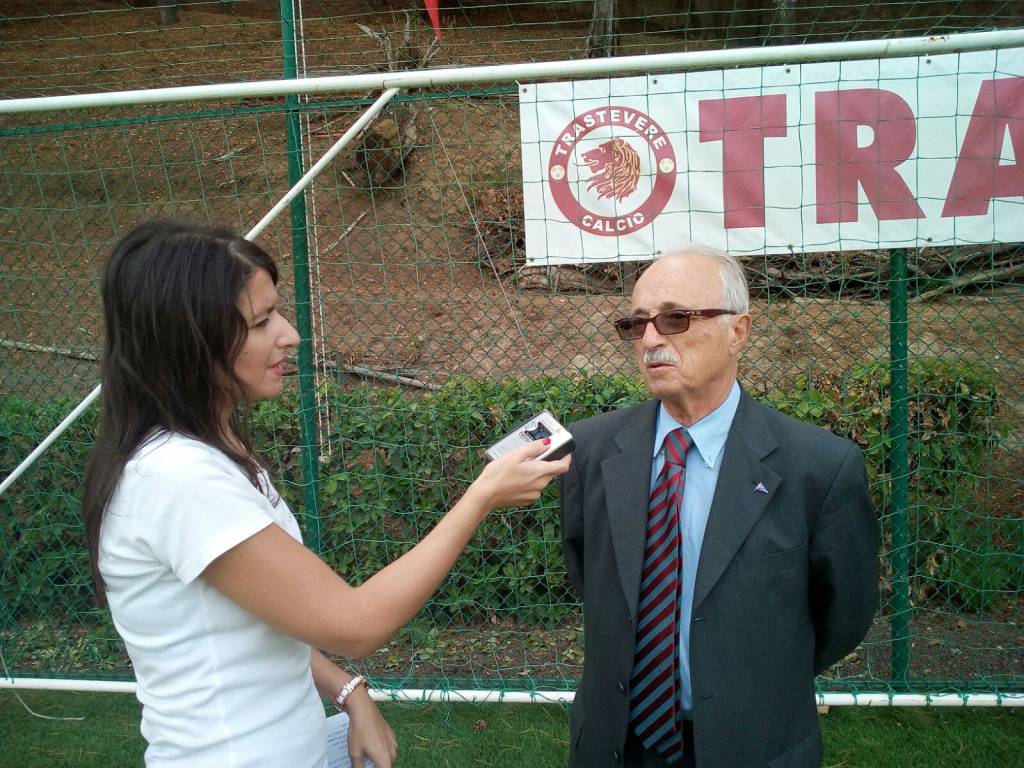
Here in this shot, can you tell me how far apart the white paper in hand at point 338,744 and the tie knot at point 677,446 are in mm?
982

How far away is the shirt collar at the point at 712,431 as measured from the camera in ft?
6.53

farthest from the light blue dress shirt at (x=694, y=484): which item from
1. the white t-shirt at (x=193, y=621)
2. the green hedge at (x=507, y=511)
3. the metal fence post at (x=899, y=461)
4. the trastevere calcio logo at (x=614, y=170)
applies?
the green hedge at (x=507, y=511)

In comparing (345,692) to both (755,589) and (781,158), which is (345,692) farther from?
(781,158)

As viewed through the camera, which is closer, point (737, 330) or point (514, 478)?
point (514, 478)

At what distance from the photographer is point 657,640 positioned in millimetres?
1918

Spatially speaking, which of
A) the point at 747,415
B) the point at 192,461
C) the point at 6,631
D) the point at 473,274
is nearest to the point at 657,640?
the point at 747,415

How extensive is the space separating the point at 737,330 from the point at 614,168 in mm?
1467

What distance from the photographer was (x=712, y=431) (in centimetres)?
201

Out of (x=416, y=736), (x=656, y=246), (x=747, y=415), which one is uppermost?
(x=656, y=246)

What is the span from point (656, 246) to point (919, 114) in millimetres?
1137

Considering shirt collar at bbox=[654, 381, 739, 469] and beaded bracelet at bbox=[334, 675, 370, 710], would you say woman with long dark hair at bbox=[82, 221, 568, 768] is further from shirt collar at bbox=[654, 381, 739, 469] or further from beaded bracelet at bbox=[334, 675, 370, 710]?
shirt collar at bbox=[654, 381, 739, 469]

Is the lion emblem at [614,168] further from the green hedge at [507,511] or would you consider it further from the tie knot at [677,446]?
the tie knot at [677,446]

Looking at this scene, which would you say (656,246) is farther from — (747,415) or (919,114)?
(747,415)

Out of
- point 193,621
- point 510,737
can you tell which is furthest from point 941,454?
point 193,621
